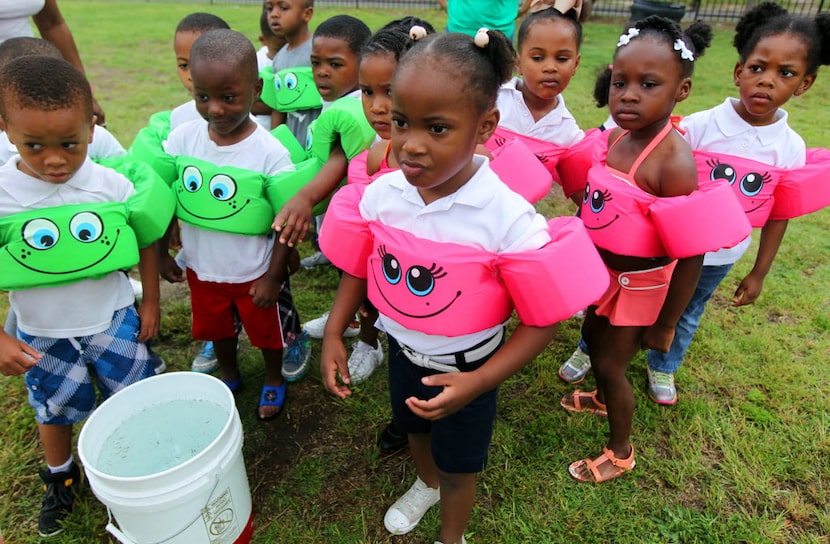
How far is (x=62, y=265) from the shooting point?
208 centimetres

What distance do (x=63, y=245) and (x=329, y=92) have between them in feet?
4.93

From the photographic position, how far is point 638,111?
2.21 metres

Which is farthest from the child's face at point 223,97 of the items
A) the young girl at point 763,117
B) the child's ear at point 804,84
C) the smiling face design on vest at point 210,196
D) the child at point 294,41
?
the child's ear at point 804,84

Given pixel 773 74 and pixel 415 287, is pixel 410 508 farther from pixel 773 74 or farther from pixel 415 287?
pixel 773 74

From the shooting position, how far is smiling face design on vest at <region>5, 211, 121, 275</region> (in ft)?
6.61

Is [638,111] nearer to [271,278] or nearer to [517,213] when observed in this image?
[517,213]

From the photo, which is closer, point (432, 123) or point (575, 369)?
point (432, 123)

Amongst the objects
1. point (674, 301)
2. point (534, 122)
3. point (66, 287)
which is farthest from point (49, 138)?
point (674, 301)

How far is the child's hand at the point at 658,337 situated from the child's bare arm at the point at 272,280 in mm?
1720

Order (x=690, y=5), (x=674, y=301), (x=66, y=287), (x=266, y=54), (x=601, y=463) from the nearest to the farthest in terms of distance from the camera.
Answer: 1. (x=66, y=287)
2. (x=674, y=301)
3. (x=601, y=463)
4. (x=266, y=54)
5. (x=690, y=5)

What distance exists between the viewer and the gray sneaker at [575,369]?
3.33m

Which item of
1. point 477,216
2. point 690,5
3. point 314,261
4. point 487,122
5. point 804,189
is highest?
point 487,122

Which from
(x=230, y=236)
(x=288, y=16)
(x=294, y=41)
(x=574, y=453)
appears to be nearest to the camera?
(x=230, y=236)

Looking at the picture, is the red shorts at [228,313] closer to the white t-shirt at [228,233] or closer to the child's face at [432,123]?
the white t-shirt at [228,233]
